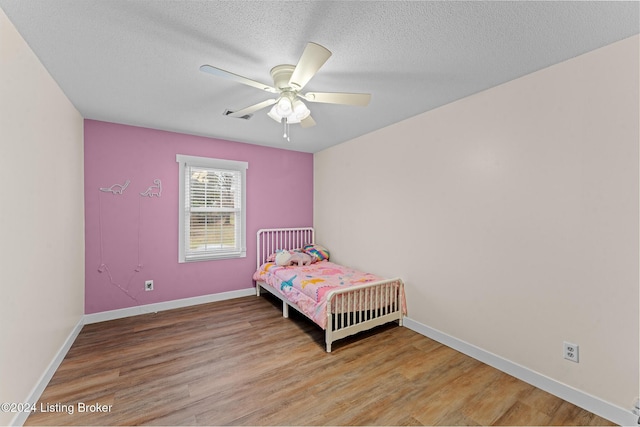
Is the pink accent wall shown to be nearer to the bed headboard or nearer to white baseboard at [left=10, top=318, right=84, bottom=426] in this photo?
the bed headboard

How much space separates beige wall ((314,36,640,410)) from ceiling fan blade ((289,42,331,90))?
1.37 meters

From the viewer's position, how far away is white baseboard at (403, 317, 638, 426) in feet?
5.66

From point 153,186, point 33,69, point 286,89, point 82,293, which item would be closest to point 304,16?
point 286,89

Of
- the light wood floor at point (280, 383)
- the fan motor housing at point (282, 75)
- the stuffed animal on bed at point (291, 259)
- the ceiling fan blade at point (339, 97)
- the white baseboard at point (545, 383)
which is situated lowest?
the light wood floor at point (280, 383)

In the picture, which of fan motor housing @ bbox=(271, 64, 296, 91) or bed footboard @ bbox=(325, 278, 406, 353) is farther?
bed footboard @ bbox=(325, 278, 406, 353)

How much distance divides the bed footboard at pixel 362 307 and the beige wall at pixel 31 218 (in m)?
2.18

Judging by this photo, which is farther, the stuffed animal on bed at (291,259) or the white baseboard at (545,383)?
the stuffed animal on bed at (291,259)

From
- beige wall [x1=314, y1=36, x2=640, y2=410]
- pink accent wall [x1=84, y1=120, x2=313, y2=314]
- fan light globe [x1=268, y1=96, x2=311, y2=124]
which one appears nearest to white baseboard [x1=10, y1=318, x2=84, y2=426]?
pink accent wall [x1=84, y1=120, x2=313, y2=314]

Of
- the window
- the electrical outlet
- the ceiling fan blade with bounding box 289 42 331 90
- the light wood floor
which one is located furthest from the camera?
the window

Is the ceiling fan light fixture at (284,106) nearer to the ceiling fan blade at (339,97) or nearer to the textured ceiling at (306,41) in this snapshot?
the ceiling fan blade at (339,97)

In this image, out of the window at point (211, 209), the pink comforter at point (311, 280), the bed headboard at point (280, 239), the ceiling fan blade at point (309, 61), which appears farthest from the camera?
the bed headboard at point (280, 239)

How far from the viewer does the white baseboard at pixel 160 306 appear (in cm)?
324

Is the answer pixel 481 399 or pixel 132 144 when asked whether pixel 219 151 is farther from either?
pixel 481 399

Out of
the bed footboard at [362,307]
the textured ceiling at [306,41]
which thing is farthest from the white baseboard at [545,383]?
the textured ceiling at [306,41]
